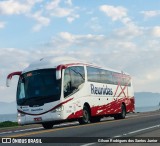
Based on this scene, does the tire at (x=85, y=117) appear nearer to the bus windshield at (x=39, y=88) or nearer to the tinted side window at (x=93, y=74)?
the tinted side window at (x=93, y=74)

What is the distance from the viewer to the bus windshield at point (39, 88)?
21.9 m

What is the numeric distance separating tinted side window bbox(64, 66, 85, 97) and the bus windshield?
1.93 feet

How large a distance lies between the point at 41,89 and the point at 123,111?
11.4 metres

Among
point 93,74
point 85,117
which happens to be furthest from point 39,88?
point 93,74

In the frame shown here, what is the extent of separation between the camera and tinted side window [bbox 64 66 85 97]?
73.8 ft

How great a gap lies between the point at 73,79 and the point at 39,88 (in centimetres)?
198

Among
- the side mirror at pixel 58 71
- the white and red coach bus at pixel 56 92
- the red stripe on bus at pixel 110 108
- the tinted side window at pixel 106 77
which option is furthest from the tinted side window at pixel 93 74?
the side mirror at pixel 58 71

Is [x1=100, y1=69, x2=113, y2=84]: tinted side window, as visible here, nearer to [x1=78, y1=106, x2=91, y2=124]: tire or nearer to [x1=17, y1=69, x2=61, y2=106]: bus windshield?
[x1=78, y1=106, x2=91, y2=124]: tire

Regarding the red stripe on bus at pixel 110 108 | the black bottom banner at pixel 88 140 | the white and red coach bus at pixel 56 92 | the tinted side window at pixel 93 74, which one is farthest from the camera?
the tinted side window at pixel 93 74

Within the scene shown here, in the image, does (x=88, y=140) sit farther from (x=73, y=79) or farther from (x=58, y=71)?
(x=73, y=79)

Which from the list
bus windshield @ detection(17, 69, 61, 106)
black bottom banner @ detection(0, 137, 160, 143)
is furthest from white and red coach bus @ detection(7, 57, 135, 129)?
black bottom banner @ detection(0, 137, 160, 143)

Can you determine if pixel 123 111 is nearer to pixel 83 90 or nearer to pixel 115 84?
pixel 115 84

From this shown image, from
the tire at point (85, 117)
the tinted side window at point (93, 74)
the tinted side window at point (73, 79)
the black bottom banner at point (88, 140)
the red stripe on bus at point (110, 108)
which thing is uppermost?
the tinted side window at point (93, 74)

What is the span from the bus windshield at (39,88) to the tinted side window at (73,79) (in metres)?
0.59
